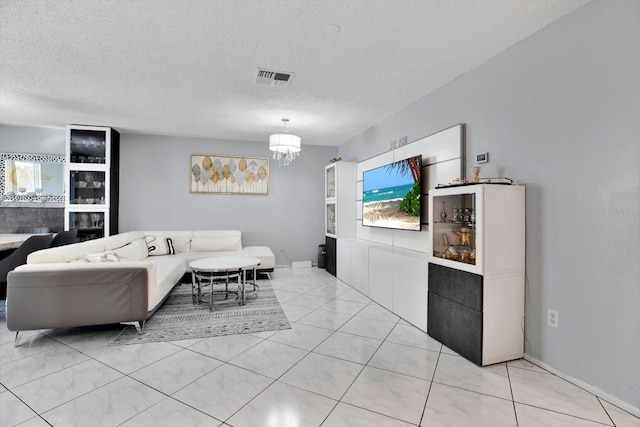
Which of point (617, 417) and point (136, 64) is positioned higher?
point (136, 64)

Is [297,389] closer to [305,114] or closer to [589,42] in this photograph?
[589,42]

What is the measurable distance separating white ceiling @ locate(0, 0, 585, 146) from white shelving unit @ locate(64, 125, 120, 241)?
791 mm

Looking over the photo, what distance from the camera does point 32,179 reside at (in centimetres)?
518

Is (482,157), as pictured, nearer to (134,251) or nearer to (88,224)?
(134,251)

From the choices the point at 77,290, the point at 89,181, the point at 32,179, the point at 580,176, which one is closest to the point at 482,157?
the point at 580,176

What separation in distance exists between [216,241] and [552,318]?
4.90 metres

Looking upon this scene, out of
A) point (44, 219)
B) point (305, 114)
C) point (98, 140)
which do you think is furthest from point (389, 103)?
point (44, 219)

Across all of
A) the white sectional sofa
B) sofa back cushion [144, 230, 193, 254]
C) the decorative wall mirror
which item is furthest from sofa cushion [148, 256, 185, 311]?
the decorative wall mirror

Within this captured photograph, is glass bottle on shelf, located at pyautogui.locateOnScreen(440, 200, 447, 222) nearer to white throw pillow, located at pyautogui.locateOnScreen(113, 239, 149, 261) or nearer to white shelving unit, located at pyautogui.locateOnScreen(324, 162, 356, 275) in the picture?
white shelving unit, located at pyautogui.locateOnScreen(324, 162, 356, 275)

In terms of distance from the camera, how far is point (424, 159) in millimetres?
3594

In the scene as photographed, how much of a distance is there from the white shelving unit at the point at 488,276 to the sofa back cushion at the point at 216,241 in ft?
13.3

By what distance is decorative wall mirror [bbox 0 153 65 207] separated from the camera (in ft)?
16.6

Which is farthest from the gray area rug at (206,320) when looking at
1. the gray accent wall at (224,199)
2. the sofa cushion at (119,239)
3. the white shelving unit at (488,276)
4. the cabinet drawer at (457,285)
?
the gray accent wall at (224,199)

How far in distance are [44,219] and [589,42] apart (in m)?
7.31
